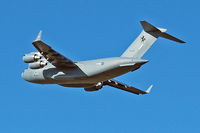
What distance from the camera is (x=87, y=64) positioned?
23.6 meters

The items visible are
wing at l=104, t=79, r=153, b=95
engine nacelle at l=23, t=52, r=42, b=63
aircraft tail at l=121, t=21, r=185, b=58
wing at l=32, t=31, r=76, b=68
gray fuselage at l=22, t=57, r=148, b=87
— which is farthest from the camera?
wing at l=104, t=79, r=153, b=95

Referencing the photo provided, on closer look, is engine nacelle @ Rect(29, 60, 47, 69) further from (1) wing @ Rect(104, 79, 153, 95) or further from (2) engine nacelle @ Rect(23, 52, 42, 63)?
(1) wing @ Rect(104, 79, 153, 95)

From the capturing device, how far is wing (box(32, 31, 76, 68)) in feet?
72.6

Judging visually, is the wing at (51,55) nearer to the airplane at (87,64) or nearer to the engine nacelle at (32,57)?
the airplane at (87,64)

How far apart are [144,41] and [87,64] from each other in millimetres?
2767

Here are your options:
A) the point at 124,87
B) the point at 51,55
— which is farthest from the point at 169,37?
the point at 51,55

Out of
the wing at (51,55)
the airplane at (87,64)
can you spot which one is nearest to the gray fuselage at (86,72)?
the airplane at (87,64)

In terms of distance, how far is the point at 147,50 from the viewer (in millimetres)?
23672

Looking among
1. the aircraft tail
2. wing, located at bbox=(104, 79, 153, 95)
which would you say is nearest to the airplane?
the aircraft tail

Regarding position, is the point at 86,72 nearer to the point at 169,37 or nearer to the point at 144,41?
the point at 144,41

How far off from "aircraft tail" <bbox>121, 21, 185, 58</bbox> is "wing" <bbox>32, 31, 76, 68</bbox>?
2696mm

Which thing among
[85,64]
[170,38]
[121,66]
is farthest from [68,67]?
[170,38]

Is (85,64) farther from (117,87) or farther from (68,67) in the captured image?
(117,87)

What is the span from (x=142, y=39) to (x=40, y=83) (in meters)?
5.21
